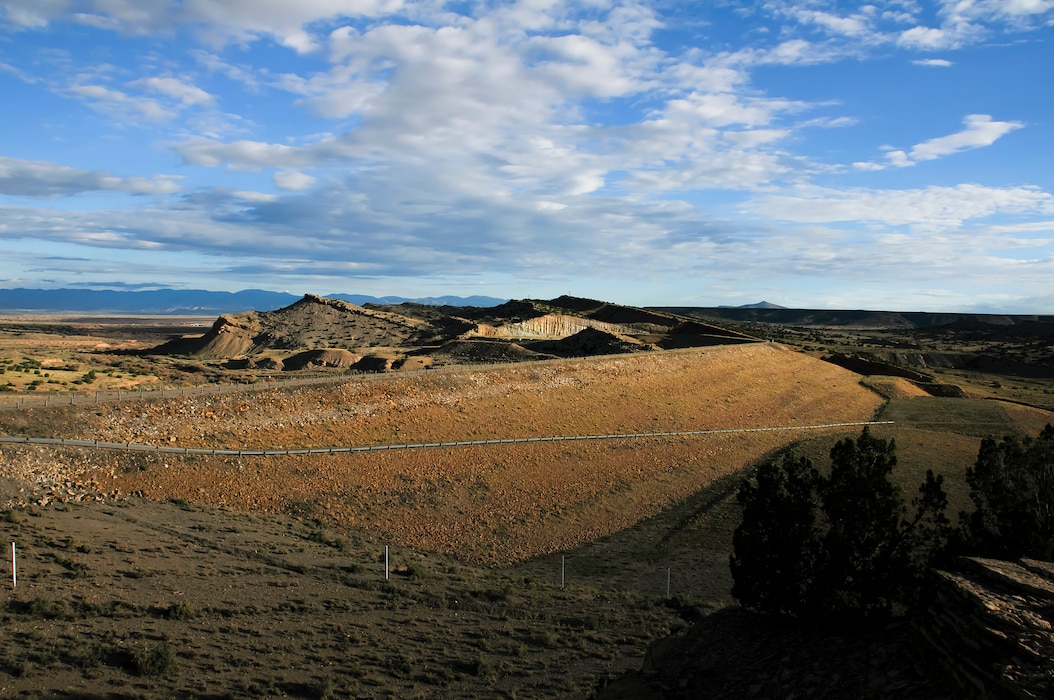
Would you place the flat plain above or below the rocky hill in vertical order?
below

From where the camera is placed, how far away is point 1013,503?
14242mm

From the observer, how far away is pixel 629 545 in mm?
24844

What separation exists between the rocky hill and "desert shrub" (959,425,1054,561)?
50.9 metres

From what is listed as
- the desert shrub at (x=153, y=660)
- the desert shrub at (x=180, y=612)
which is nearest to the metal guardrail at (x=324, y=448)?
the desert shrub at (x=180, y=612)

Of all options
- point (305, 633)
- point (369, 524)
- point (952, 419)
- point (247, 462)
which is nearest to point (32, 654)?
point (305, 633)

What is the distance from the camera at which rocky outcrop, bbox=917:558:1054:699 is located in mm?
8078

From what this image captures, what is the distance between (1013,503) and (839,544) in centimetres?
394

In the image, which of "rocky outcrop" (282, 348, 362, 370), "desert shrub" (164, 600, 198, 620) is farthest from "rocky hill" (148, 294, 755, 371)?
"desert shrub" (164, 600, 198, 620)

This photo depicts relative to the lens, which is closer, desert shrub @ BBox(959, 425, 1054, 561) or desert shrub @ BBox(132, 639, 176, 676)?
desert shrub @ BBox(132, 639, 176, 676)

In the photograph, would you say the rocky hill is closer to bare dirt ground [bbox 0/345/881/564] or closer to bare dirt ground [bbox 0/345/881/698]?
bare dirt ground [bbox 0/345/881/564]

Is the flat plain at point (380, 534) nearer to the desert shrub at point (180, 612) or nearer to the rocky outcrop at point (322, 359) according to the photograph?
the desert shrub at point (180, 612)

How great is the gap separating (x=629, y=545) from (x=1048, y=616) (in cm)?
1646

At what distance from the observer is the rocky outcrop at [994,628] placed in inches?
318

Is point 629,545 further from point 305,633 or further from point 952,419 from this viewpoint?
point 952,419
